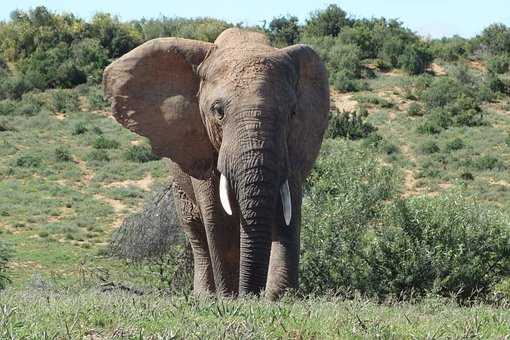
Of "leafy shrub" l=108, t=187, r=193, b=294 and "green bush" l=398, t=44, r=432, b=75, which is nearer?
"leafy shrub" l=108, t=187, r=193, b=294

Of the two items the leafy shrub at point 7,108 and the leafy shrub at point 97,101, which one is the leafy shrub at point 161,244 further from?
the leafy shrub at point 7,108

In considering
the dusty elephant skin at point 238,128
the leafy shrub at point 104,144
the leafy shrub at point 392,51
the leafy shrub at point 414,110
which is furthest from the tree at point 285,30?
the dusty elephant skin at point 238,128

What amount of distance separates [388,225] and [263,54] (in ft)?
16.4

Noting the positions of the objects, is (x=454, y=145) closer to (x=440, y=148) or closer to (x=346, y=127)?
(x=440, y=148)

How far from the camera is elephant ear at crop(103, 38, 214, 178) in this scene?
8.80 metres

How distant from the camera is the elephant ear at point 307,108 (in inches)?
341

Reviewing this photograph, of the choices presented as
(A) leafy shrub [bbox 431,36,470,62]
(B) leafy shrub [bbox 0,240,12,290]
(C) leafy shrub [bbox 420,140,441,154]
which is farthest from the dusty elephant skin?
(A) leafy shrub [bbox 431,36,470,62]

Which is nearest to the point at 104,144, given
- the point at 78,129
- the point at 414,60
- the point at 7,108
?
the point at 78,129

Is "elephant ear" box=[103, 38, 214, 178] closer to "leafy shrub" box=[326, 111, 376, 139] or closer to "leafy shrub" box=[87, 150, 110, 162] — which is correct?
"leafy shrub" box=[87, 150, 110, 162]

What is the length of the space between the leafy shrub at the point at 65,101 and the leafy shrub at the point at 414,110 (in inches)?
477

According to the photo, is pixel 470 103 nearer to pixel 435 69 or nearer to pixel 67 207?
pixel 435 69

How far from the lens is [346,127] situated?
1286 inches

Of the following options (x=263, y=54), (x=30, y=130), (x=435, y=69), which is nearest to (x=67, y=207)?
(x=30, y=130)

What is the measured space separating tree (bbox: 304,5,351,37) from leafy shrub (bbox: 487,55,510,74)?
30.2 ft
